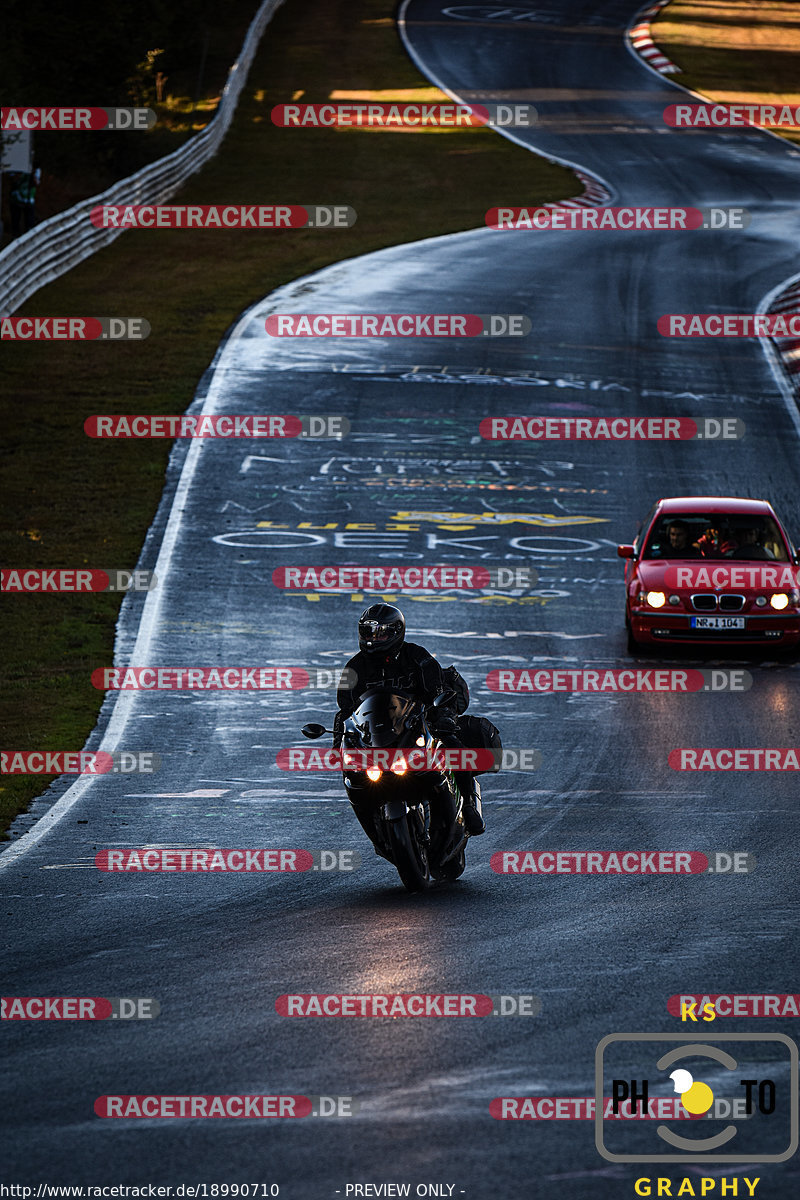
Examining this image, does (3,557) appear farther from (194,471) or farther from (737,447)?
(737,447)

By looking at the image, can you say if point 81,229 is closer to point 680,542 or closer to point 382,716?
point 680,542

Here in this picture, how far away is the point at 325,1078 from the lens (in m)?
6.31

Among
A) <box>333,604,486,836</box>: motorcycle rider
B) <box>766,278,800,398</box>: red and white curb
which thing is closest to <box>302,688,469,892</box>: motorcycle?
<box>333,604,486,836</box>: motorcycle rider

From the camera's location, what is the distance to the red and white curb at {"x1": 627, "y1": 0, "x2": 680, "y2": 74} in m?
63.0

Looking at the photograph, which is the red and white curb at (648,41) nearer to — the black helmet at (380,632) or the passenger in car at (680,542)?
the passenger in car at (680,542)

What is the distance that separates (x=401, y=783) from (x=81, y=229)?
3074 centimetres

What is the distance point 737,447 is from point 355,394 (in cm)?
668

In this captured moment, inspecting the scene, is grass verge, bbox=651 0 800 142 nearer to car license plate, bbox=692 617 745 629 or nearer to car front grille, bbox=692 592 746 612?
car front grille, bbox=692 592 746 612

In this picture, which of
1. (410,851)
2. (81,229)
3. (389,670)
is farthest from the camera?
(81,229)

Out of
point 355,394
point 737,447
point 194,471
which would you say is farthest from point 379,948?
point 355,394

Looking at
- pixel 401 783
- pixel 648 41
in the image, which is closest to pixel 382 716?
pixel 401 783

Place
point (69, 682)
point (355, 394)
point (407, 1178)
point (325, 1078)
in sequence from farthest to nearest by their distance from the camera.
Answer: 1. point (355, 394)
2. point (69, 682)
3. point (325, 1078)
4. point (407, 1178)

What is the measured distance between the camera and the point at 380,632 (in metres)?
9.56

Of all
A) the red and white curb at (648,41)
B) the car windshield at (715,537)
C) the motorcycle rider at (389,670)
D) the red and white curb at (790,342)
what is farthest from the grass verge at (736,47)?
Answer: the motorcycle rider at (389,670)
